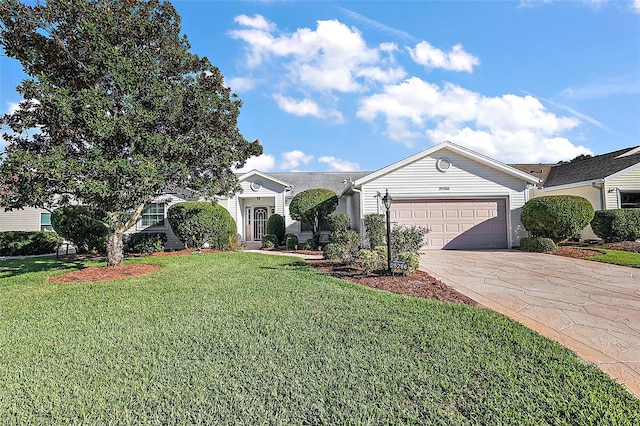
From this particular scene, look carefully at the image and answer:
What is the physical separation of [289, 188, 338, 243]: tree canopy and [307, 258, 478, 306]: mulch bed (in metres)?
6.60

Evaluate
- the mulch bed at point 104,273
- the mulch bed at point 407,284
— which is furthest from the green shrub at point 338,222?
the mulch bed at point 104,273

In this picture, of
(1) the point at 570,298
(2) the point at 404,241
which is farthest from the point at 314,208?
(1) the point at 570,298

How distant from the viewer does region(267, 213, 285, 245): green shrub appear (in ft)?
52.3

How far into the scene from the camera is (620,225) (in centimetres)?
1237

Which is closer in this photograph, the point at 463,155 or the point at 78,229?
the point at 78,229

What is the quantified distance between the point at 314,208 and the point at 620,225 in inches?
480

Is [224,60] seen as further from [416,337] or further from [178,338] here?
[416,337]

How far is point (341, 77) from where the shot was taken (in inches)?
500

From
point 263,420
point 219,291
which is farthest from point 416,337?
point 219,291

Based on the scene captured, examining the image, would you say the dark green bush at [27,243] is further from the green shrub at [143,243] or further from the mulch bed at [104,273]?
the mulch bed at [104,273]

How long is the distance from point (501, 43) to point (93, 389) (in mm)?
12253

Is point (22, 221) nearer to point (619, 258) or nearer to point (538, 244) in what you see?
point (538, 244)

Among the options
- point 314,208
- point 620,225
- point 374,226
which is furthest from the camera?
point 314,208

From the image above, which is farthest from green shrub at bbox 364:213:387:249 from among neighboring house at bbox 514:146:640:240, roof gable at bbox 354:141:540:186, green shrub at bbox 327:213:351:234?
neighboring house at bbox 514:146:640:240
